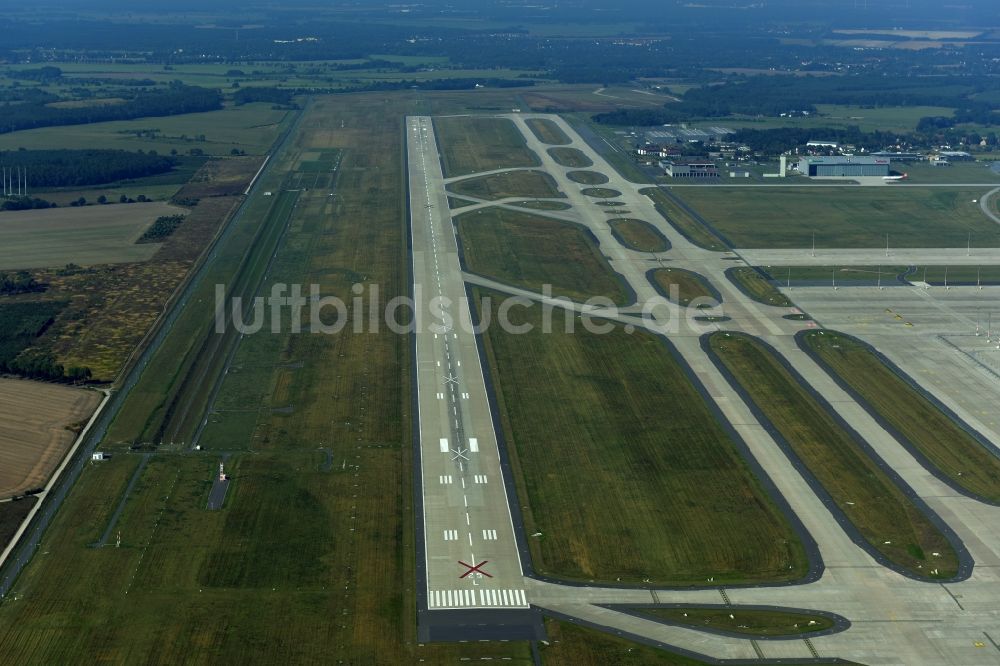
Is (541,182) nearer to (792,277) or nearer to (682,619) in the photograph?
(792,277)

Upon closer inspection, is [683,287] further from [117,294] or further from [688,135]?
[688,135]

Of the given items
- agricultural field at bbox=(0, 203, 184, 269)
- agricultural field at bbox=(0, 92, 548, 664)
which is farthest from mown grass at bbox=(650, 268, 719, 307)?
agricultural field at bbox=(0, 203, 184, 269)

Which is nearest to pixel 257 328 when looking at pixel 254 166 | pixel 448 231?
pixel 448 231

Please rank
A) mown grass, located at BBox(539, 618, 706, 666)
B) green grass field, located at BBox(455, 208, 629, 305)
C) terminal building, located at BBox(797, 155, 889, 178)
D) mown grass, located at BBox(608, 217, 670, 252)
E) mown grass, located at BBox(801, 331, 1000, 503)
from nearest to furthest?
mown grass, located at BBox(539, 618, 706, 666) → mown grass, located at BBox(801, 331, 1000, 503) → green grass field, located at BBox(455, 208, 629, 305) → mown grass, located at BBox(608, 217, 670, 252) → terminal building, located at BBox(797, 155, 889, 178)

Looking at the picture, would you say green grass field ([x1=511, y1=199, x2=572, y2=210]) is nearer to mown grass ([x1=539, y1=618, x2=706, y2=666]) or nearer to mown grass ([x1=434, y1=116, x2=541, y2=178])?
mown grass ([x1=434, y1=116, x2=541, y2=178])

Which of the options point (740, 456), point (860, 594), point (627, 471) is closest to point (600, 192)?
point (740, 456)

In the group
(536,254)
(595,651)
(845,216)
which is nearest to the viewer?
(595,651)
